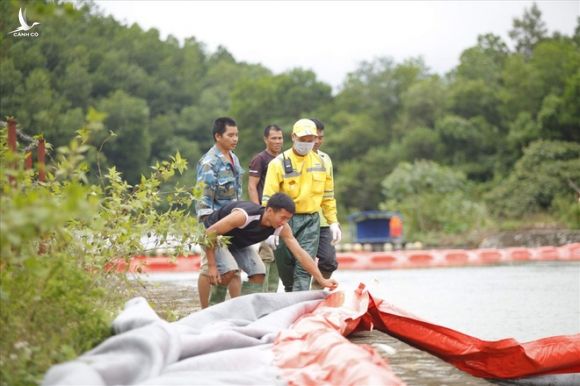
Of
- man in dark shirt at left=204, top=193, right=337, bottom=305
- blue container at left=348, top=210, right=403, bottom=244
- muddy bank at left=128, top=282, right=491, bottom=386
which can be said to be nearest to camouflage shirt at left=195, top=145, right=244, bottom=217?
man in dark shirt at left=204, top=193, right=337, bottom=305

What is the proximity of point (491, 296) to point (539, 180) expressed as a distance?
67.5 feet

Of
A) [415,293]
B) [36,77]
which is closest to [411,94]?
[36,77]

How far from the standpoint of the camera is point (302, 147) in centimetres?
951

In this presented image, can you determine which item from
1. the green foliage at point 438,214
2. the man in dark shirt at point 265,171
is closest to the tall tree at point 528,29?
the green foliage at point 438,214

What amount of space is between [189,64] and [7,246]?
86.9 m

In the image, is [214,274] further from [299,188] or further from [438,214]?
[438,214]

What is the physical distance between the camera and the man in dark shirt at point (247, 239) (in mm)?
8289

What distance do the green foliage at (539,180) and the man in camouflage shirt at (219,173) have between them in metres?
26.2

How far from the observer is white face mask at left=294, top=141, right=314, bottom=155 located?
31.2 feet

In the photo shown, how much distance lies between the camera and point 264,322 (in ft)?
22.6

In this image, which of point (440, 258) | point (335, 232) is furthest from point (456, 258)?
point (335, 232)

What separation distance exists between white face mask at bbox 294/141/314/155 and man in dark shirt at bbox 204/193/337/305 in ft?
3.57

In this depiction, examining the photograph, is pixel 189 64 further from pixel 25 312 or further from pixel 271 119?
pixel 25 312

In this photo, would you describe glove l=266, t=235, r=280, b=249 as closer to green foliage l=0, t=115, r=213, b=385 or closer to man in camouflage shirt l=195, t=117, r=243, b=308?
man in camouflage shirt l=195, t=117, r=243, b=308
